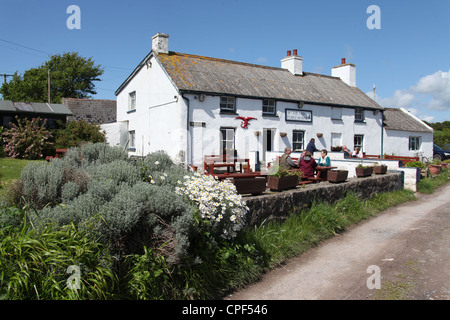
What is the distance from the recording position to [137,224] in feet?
14.1

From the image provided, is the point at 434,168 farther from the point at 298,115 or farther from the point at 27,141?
the point at 27,141

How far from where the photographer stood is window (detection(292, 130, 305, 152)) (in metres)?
21.5

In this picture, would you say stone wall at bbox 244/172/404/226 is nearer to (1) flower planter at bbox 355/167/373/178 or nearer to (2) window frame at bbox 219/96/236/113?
(1) flower planter at bbox 355/167/373/178

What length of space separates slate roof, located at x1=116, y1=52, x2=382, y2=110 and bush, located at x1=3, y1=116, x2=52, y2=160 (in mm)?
5998

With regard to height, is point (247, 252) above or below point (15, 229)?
below

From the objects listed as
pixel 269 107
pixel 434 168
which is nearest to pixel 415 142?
pixel 434 168

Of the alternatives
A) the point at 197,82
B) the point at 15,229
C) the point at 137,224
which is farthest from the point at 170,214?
the point at 197,82

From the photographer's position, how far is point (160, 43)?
19.6 metres

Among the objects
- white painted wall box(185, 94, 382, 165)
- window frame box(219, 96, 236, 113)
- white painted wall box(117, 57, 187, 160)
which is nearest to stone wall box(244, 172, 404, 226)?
white painted wall box(185, 94, 382, 165)

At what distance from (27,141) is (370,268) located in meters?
19.5

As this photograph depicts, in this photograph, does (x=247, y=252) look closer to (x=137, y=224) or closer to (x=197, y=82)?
(x=137, y=224)

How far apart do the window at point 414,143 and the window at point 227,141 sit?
55.3 ft
